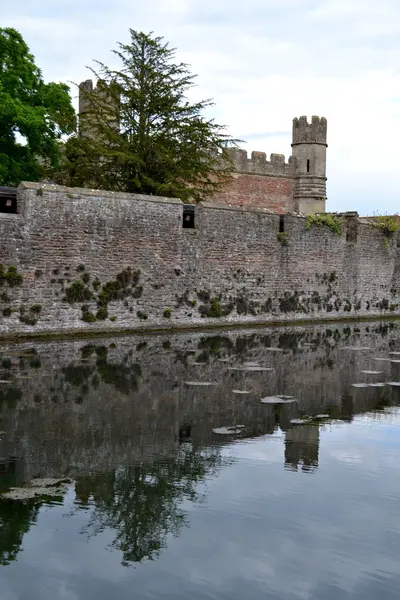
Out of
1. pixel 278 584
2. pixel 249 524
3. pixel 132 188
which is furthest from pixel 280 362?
pixel 132 188

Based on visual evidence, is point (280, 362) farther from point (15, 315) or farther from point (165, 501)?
point (165, 501)

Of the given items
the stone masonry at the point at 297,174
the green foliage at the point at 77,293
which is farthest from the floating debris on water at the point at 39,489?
the stone masonry at the point at 297,174

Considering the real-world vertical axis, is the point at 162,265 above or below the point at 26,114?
below

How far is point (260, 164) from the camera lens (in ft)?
153

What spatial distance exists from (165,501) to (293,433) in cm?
299

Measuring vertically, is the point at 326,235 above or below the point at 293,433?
above

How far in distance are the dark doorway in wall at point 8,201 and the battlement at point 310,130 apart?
3267cm

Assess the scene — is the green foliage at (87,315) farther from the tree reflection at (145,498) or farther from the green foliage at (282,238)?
the tree reflection at (145,498)

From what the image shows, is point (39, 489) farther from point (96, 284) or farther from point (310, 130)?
point (310, 130)

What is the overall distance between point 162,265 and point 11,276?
190 inches

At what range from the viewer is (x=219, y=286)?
22531 millimetres

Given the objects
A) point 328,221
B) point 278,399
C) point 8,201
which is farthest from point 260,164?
point 278,399

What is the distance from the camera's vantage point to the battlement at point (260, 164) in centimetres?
4447

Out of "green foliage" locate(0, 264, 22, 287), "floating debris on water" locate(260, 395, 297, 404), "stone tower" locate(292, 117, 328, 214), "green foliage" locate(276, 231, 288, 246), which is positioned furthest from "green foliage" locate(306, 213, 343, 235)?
"stone tower" locate(292, 117, 328, 214)
